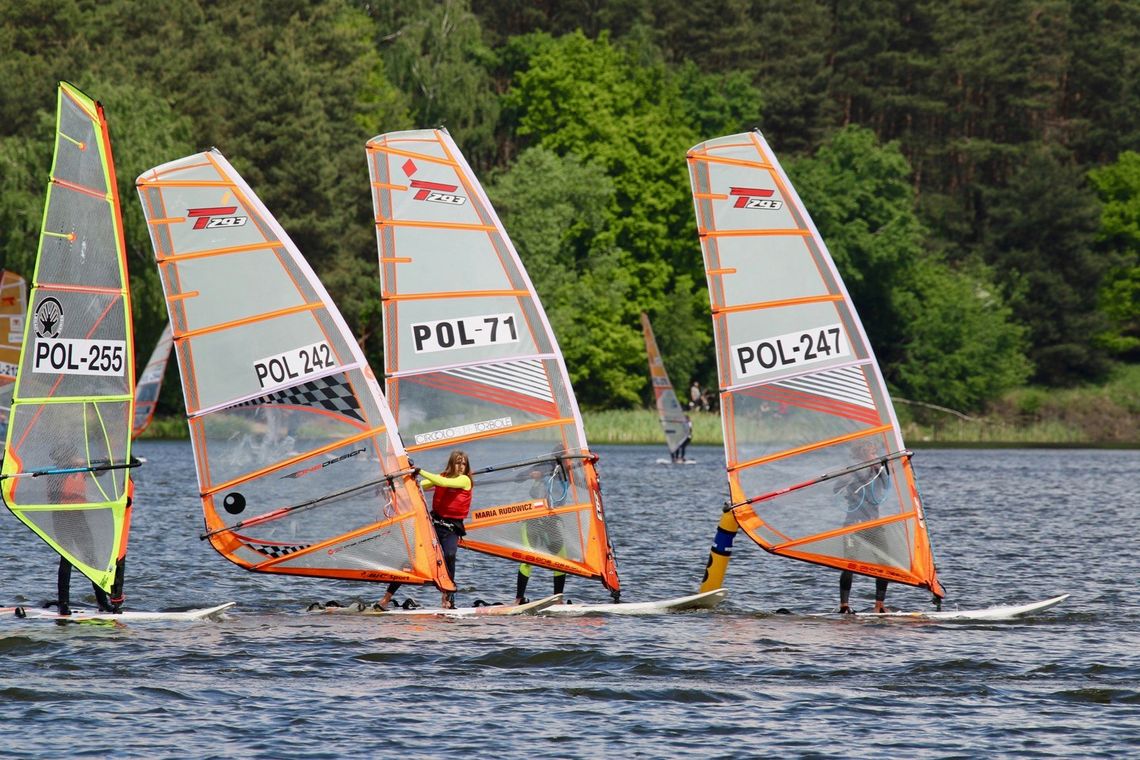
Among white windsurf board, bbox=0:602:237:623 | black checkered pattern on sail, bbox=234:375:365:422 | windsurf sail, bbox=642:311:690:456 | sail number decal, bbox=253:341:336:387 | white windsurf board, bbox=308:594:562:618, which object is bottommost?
windsurf sail, bbox=642:311:690:456

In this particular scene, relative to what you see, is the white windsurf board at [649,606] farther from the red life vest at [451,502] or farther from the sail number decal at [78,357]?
the sail number decal at [78,357]

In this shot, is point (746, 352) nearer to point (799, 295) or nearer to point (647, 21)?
point (799, 295)

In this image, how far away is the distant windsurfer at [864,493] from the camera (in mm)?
16344

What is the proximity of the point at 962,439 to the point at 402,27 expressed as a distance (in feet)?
80.8

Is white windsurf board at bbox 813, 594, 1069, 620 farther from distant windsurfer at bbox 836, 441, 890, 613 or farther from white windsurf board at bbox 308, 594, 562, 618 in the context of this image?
white windsurf board at bbox 308, 594, 562, 618

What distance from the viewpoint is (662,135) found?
216ft

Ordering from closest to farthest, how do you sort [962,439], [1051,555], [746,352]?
[746,352] < [1051,555] < [962,439]

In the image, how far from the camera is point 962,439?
63.1m

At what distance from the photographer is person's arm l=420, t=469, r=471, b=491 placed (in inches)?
603

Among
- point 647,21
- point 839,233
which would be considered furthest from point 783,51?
point 839,233

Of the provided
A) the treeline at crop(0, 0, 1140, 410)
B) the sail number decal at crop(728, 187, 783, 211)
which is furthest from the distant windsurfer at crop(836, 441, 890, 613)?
the treeline at crop(0, 0, 1140, 410)

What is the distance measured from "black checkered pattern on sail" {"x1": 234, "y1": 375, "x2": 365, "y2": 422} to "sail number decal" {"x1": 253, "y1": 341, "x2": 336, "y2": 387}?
0.33 ft

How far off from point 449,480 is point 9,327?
14.1 metres

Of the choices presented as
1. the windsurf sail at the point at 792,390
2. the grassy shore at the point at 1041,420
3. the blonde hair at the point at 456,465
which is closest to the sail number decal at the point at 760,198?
the windsurf sail at the point at 792,390
